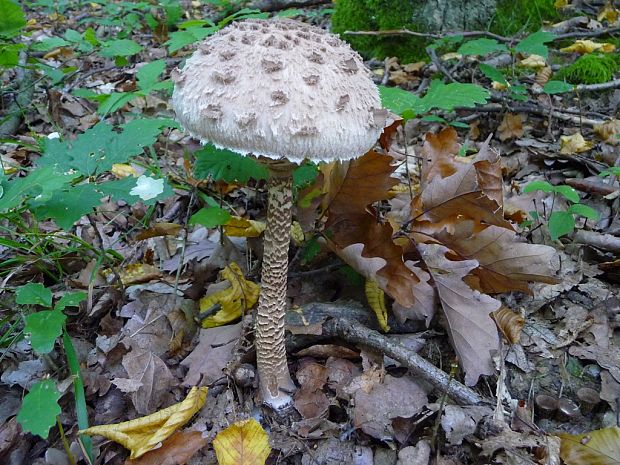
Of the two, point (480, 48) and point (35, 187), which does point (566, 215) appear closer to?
point (480, 48)

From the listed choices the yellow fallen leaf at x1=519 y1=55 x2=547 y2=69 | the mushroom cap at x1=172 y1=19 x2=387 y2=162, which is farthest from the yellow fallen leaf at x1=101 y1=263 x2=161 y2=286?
the yellow fallen leaf at x1=519 y1=55 x2=547 y2=69

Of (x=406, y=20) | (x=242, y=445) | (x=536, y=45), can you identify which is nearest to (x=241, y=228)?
(x=242, y=445)

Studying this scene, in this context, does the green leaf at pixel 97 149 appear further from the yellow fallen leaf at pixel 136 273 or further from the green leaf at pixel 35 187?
the yellow fallen leaf at pixel 136 273

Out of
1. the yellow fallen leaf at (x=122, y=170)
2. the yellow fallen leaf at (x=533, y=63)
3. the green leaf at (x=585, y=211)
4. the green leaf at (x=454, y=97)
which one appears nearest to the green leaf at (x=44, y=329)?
the yellow fallen leaf at (x=122, y=170)

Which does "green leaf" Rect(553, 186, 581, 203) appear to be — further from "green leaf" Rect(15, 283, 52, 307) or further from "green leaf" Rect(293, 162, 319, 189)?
"green leaf" Rect(15, 283, 52, 307)

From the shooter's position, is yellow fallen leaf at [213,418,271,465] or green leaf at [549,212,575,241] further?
green leaf at [549,212,575,241]

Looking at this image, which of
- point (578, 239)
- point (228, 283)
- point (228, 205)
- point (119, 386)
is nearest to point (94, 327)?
point (119, 386)

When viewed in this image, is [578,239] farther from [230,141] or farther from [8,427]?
[8,427]
